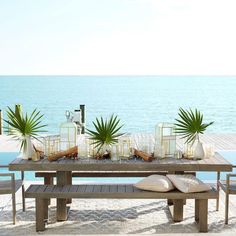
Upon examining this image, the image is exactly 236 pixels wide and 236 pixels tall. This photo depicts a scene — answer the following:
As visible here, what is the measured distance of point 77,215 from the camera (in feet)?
15.6

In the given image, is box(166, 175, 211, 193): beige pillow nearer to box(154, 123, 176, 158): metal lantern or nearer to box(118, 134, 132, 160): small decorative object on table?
box(154, 123, 176, 158): metal lantern

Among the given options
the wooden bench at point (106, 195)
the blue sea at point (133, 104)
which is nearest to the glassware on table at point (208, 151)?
the wooden bench at point (106, 195)

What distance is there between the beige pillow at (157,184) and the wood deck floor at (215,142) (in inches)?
183

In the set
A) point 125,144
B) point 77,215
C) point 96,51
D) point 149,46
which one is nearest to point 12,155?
point 77,215

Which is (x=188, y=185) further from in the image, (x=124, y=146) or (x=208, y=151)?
(x=124, y=146)

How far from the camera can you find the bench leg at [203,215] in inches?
163

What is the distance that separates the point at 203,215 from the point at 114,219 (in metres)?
0.88

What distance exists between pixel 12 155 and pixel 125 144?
4.63 metres

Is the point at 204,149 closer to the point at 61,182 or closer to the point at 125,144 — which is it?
the point at 125,144

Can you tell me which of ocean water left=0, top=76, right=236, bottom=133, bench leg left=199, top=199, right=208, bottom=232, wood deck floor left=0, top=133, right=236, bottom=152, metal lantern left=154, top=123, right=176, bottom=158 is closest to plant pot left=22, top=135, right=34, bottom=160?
metal lantern left=154, top=123, right=176, bottom=158

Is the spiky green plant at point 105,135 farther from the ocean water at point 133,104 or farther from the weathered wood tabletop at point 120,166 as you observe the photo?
the ocean water at point 133,104

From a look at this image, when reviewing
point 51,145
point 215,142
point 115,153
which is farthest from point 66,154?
point 215,142

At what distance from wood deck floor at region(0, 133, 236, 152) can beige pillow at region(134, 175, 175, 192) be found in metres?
4.64

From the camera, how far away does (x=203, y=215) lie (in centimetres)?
417
